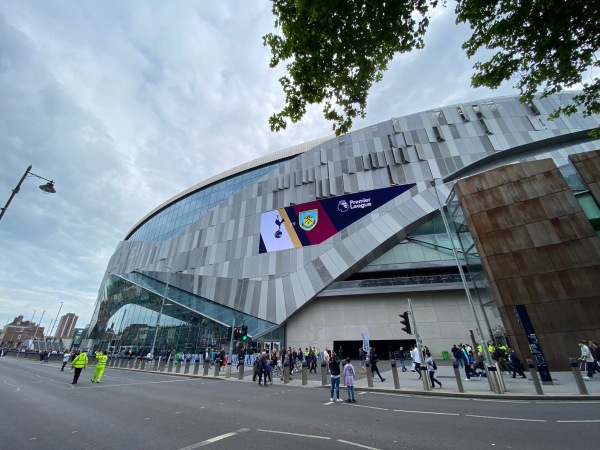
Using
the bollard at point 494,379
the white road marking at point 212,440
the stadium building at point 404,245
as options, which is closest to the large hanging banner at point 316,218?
the stadium building at point 404,245

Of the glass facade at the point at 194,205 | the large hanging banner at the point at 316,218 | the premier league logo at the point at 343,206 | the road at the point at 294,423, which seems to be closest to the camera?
the road at the point at 294,423

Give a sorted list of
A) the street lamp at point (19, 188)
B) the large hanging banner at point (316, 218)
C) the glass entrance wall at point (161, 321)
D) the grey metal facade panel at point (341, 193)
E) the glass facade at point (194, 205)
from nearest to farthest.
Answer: the street lamp at point (19, 188) → the grey metal facade panel at point (341, 193) → the glass entrance wall at point (161, 321) → the large hanging banner at point (316, 218) → the glass facade at point (194, 205)

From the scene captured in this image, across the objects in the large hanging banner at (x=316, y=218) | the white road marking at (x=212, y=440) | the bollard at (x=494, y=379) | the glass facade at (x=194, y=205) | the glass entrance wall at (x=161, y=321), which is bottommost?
the white road marking at (x=212, y=440)

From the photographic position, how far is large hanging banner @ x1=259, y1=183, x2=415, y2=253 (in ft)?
103

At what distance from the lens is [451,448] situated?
15.1 feet

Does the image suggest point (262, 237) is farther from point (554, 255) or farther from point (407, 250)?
point (554, 255)

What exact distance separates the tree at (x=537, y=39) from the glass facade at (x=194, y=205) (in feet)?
122

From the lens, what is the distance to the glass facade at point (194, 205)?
45.2m

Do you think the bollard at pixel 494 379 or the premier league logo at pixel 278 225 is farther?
the premier league logo at pixel 278 225

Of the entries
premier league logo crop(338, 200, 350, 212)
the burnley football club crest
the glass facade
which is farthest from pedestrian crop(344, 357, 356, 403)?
the glass facade

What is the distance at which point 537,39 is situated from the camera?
23.4ft

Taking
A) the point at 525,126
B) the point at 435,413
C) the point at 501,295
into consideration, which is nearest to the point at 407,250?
the point at 501,295

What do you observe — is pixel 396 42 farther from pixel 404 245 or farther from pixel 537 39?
pixel 404 245

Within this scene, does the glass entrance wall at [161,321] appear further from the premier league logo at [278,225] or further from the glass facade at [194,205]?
the glass facade at [194,205]
